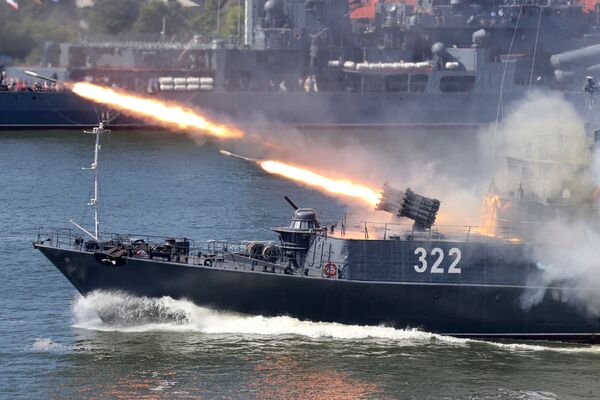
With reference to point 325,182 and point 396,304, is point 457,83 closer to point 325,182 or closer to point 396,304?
point 325,182

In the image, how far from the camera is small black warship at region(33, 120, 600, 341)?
37.2m

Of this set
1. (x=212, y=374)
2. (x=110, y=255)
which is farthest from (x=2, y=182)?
(x=212, y=374)

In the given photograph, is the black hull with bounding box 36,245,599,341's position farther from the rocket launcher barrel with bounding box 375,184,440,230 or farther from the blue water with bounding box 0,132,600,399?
the rocket launcher barrel with bounding box 375,184,440,230

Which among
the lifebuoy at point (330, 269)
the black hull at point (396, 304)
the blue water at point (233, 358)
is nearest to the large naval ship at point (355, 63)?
the blue water at point (233, 358)

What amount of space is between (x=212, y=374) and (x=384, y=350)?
5.41m

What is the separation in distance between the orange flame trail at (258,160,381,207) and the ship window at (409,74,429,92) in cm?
7075

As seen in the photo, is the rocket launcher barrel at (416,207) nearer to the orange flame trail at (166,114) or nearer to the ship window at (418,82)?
the orange flame trail at (166,114)

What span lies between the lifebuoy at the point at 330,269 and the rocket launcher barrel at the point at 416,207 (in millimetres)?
2789

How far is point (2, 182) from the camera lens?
6694 cm

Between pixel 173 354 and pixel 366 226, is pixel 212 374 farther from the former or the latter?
pixel 366 226

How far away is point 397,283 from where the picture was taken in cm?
3716

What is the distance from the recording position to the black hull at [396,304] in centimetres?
3722

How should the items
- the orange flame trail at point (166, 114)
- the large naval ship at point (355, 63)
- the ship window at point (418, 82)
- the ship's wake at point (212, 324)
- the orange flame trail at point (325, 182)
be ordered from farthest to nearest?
1. the ship window at point (418, 82)
2. the large naval ship at point (355, 63)
3. the orange flame trail at point (166, 114)
4. the orange flame trail at point (325, 182)
5. the ship's wake at point (212, 324)

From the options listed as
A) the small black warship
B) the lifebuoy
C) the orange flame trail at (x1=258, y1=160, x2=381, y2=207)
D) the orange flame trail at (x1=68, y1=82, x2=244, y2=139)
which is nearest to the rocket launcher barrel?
the small black warship
